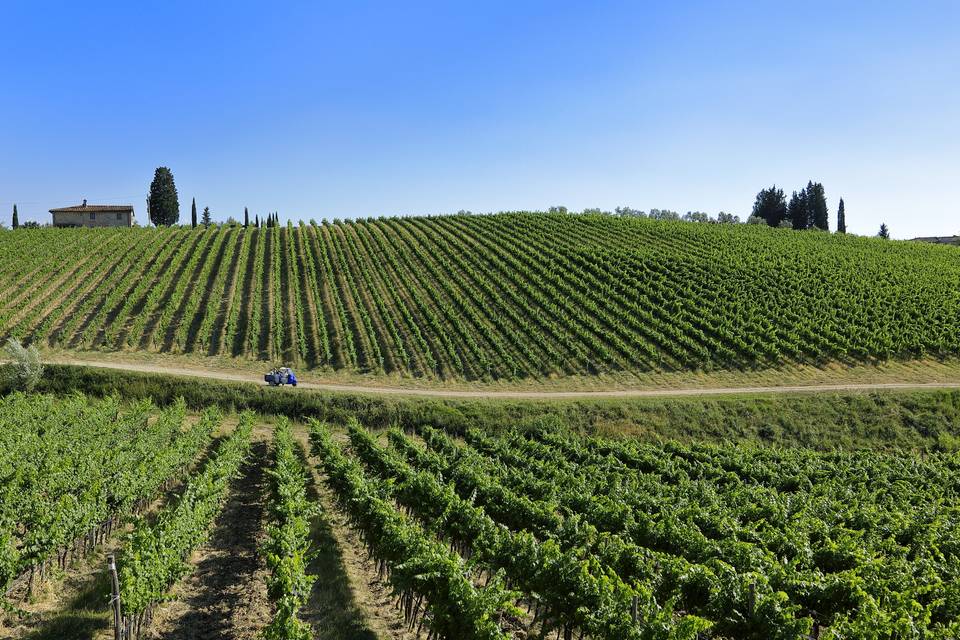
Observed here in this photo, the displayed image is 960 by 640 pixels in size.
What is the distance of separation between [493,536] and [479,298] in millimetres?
40701

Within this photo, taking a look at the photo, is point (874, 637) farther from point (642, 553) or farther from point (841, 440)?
point (841, 440)

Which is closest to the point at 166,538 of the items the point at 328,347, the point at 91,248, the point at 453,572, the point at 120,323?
the point at 453,572

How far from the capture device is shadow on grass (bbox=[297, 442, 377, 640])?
13305mm

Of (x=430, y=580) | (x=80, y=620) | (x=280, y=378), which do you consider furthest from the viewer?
(x=280, y=378)

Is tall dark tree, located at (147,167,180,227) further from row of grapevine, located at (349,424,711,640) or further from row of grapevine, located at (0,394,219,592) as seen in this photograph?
row of grapevine, located at (349,424,711,640)

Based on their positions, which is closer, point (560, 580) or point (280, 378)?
point (560, 580)

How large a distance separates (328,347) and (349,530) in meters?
27.6

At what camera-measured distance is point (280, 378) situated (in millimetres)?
39000

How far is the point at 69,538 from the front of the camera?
15.2 m

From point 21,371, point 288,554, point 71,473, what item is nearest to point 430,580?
point 288,554

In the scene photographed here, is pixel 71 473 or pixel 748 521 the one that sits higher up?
pixel 71 473

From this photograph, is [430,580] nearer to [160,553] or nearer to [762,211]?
[160,553]

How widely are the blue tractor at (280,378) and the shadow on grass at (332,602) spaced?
21491 millimetres

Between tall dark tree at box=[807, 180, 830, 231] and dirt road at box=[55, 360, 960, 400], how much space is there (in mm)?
85639
